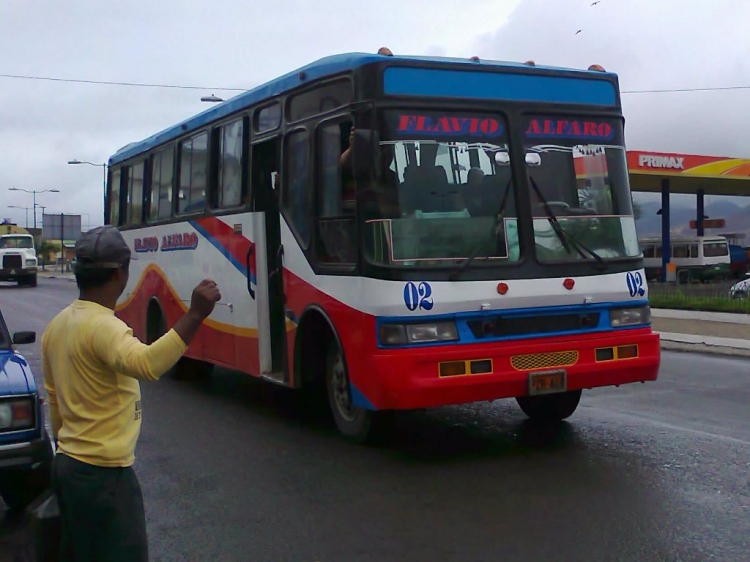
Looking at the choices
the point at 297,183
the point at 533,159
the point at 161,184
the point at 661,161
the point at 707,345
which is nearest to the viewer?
the point at 533,159

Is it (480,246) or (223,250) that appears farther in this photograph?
(223,250)

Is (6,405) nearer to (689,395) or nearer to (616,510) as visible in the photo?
(616,510)

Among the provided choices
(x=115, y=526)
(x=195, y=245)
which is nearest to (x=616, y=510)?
(x=115, y=526)

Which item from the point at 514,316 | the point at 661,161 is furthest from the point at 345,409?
the point at 661,161

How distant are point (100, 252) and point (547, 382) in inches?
178

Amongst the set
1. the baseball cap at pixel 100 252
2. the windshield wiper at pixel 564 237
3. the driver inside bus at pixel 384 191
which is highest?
the driver inside bus at pixel 384 191

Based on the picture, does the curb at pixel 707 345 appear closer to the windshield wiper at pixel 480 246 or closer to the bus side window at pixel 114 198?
the windshield wiper at pixel 480 246

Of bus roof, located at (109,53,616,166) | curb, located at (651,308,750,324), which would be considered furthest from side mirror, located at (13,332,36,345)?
curb, located at (651,308,750,324)

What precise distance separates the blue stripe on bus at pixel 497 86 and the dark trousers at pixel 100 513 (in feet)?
14.7

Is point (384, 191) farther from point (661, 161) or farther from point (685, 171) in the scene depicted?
point (685, 171)

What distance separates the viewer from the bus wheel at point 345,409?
769cm

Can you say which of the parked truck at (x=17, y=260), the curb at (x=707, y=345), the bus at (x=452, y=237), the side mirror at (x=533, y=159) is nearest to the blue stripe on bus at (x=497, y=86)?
the bus at (x=452, y=237)

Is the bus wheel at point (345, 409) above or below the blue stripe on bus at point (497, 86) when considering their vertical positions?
below

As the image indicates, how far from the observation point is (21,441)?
572 cm
